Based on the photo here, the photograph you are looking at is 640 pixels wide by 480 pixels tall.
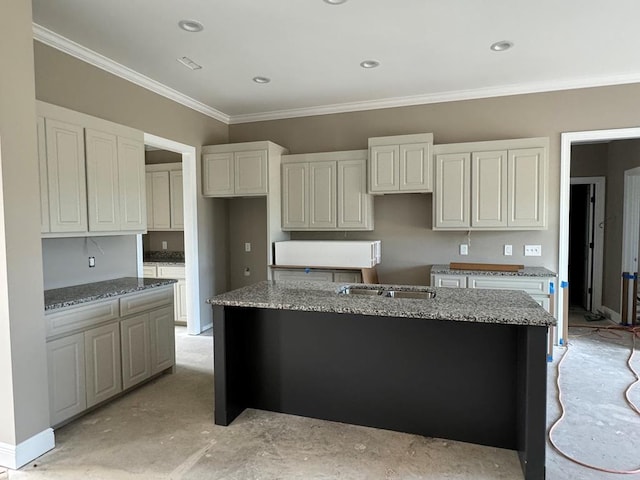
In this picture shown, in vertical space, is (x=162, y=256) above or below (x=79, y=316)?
above

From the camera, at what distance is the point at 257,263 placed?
5.32 metres

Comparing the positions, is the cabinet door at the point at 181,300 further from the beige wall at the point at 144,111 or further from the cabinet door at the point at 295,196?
the cabinet door at the point at 295,196

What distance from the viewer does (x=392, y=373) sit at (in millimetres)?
2557

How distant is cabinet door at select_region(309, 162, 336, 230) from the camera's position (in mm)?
4684

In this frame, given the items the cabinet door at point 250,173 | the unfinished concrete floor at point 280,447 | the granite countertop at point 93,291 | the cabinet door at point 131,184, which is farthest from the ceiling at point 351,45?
the unfinished concrete floor at point 280,447

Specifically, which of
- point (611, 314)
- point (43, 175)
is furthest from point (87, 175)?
point (611, 314)

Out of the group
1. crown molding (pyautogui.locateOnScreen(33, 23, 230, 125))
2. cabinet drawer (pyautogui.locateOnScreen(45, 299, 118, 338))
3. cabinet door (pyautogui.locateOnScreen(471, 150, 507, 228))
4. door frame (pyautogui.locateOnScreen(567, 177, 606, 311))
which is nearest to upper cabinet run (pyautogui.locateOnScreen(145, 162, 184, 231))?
crown molding (pyautogui.locateOnScreen(33, 23, 230, 125))

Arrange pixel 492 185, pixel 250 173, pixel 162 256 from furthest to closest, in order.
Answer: pixel 162 256
pixel 250 173
pixel 492 185

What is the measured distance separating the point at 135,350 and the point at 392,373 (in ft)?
6.73

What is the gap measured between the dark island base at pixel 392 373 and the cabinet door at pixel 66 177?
50.1 inches

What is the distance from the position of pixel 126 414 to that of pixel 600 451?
3138 mm

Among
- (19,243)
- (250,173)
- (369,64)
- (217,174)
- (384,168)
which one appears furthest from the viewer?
(217,174)

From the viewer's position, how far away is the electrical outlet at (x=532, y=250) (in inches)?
172

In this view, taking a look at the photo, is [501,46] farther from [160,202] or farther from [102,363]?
[160,202]
